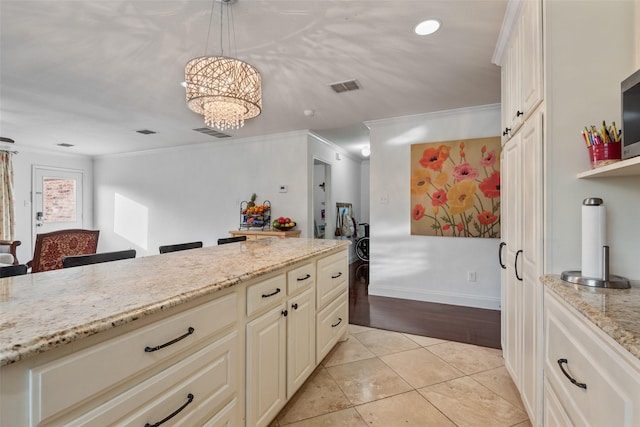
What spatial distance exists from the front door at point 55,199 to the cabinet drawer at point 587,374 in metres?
7.77

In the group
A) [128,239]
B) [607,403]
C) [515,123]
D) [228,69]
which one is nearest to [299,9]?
[228,69]

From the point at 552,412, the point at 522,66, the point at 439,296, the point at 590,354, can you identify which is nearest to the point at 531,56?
the point at 522,66

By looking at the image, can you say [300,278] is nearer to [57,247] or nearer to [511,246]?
[511,246]

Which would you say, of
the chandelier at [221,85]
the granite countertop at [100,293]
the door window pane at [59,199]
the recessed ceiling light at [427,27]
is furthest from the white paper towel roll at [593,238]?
the door window pane at [59,199]

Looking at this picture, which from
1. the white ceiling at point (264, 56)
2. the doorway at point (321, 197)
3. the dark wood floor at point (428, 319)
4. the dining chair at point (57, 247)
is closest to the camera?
the white ceiling at point (264, 56)

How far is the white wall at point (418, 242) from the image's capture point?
3562 mm

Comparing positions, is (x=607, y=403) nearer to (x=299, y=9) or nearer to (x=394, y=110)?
(x=299, y=9)

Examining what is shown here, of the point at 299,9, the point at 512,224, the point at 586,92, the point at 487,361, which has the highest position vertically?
the point at 299,9

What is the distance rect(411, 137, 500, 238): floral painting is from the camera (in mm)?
3504

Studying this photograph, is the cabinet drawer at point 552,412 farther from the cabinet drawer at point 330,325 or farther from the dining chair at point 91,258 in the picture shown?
the dining chair at point 91,258

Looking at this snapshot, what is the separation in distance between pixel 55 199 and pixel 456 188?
7457 millimetres

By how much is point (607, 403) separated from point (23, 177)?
314 inches

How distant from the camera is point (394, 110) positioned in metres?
3.69

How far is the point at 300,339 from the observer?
175cm
